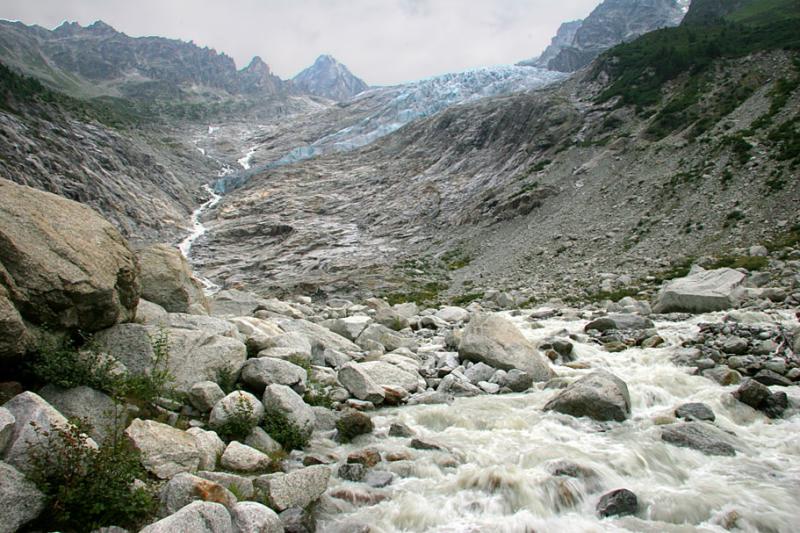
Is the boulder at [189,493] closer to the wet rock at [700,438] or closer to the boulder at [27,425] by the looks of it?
the boulder at [27,425]

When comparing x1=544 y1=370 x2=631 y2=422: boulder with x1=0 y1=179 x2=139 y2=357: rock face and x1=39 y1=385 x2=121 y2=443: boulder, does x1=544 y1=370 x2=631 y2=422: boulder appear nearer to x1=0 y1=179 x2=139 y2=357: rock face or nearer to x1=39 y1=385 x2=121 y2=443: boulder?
x1=39 y1=385 x2=121 y2=443: boulder

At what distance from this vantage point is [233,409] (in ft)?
27.1

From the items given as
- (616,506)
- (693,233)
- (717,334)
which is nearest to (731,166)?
(693,233)

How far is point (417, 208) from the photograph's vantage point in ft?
233

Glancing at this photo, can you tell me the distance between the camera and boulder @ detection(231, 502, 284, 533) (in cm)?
540

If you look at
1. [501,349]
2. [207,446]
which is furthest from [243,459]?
[501,349]

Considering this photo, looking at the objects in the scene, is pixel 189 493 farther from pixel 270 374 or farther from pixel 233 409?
pixel 270 374

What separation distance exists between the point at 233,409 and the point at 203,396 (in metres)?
0.71

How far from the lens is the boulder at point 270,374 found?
31.8 ft

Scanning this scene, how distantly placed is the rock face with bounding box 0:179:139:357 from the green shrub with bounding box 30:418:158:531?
7.08 ft

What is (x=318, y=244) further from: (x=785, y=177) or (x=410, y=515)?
(x=410, y=515)

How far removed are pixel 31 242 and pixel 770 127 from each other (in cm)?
4682

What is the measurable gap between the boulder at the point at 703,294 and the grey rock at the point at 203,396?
17929mm

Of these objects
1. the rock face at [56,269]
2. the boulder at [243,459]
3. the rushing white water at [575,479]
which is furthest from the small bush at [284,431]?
the rock face at [56,269]
